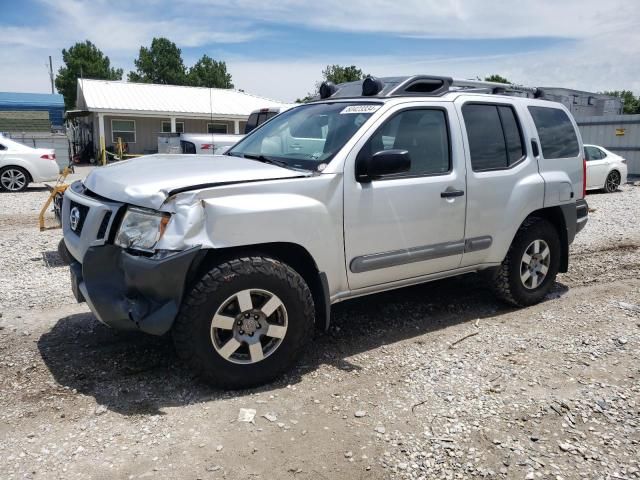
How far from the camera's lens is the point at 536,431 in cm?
317

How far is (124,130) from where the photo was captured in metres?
29.6

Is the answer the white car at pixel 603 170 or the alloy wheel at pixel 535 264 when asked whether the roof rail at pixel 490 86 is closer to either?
the alloy wheel at pixel 535 264

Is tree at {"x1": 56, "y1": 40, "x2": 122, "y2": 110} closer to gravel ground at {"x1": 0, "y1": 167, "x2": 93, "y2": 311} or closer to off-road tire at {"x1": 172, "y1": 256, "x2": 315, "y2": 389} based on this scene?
gravel ground at {"x1": 0, "y1": 167, "x2": 93, "y2": 311}

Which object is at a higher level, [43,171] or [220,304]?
[43,171]

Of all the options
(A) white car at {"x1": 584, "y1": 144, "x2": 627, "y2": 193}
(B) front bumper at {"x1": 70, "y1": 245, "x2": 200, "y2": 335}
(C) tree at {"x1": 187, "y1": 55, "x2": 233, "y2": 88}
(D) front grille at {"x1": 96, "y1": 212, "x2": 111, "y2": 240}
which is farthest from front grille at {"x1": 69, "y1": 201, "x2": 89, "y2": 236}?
(C) tree at {"x1": 187, "y1": 55, "x2": 233, "y2": 88}

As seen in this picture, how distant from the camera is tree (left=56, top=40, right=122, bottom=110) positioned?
60188mm

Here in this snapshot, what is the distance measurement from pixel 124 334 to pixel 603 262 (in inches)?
231

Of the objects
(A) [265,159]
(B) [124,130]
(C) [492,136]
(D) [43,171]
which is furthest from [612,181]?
(B) [124,130]

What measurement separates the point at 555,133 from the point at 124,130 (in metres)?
27.8

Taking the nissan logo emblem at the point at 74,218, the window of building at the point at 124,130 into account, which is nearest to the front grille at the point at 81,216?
the nissan logo emblem at the point at 74,218

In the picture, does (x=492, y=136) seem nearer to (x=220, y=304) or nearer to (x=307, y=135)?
(x=307, y=135)

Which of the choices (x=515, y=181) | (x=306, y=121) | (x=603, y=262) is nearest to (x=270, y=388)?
(x=306, y=121)

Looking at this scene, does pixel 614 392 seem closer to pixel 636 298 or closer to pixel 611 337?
pixel 611 337

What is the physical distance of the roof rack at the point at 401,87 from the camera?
446cm
